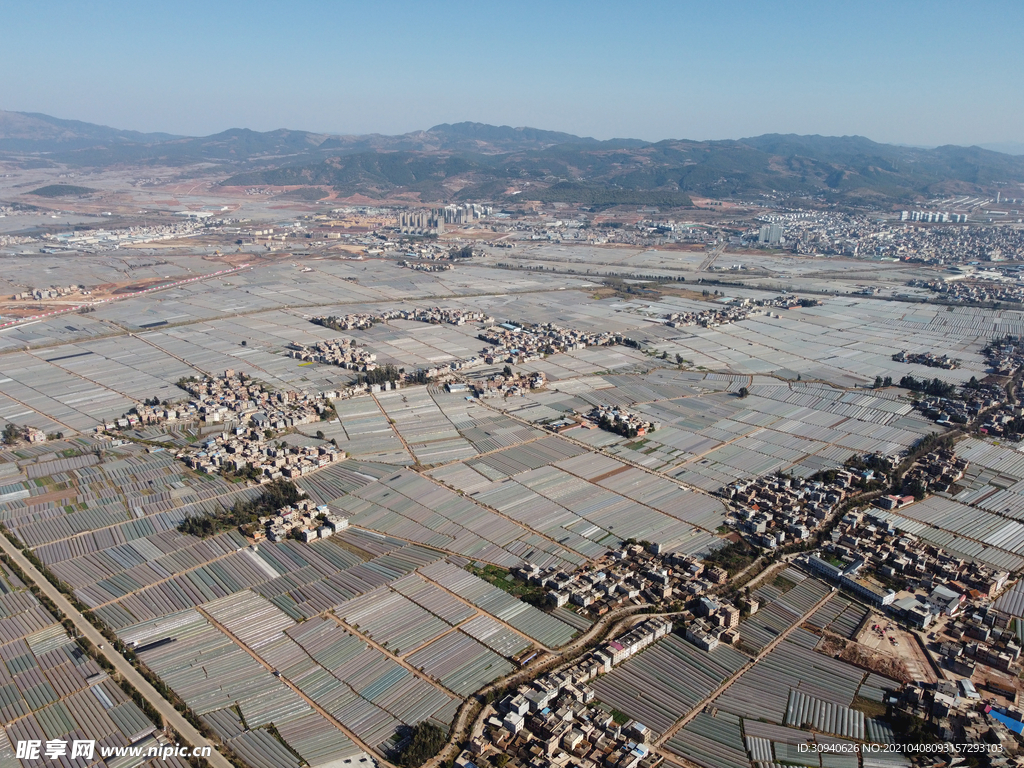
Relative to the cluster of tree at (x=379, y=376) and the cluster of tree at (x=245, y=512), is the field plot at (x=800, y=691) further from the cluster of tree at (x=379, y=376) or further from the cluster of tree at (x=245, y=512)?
the cluster of tree at (x=379, y=376)

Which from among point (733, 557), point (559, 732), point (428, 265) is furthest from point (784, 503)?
point (428, 265)

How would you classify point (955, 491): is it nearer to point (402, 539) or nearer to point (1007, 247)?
point (402, 539)

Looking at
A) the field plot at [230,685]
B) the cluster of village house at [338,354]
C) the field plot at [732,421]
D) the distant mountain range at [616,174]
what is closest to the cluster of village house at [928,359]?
the field plot at [732,421]

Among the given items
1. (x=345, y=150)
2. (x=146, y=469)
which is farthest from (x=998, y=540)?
(x=345, y=150)

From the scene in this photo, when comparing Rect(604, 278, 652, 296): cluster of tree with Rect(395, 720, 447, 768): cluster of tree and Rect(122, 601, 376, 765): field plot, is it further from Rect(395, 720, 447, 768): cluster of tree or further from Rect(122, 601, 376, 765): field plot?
Rect(395, 720, 447, 768): cluster of tree

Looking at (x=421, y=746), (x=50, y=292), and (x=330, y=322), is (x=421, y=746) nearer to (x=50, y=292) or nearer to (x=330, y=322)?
(x=330, y=322)

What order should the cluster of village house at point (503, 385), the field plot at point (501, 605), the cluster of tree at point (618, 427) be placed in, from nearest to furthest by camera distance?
the field plot at point (501, 605)
the cluster of tree at point (618, 427)
the cluster of village house at point (503, 385)

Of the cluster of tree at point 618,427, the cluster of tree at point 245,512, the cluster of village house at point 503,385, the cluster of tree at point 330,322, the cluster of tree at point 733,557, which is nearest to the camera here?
the cluster of tree at point 733,557
